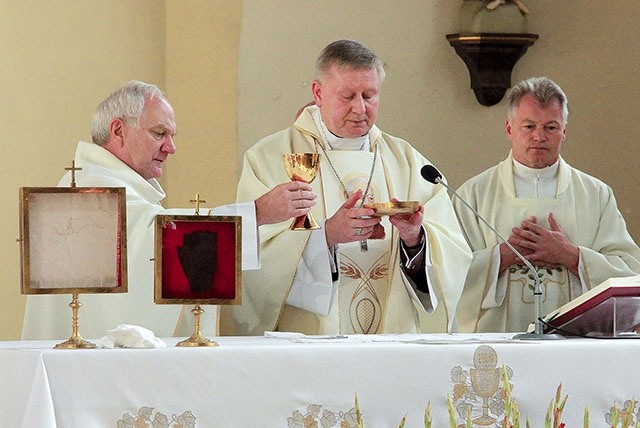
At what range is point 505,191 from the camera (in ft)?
21.5

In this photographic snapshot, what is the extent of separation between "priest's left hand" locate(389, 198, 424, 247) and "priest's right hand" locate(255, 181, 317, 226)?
1.41ft

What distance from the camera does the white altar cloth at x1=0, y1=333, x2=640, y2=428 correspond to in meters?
3.99

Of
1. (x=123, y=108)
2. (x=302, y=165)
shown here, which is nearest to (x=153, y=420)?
(x=302, y=165)

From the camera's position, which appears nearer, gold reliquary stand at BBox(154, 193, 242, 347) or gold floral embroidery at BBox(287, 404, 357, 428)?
gold floral embroidery at BBox(287, 404, 357, 428)

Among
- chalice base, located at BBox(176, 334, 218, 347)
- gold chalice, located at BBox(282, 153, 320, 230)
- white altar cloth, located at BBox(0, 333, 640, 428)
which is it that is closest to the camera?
white altar cloth, located at BBox(0, 333, 640, 428)

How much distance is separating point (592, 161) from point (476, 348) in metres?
4.19

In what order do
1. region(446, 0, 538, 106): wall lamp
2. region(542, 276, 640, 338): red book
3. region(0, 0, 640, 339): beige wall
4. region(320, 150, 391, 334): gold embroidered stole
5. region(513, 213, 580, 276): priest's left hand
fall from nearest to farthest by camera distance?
region(542, 276, 640, 338): red book → region(320, 150, 391, 334): gold embroidered stole → region(513, 213, 580, 276): priest's left hand → region(0, 0, 640, 339): beige wall → region(446, 0, 538, 106): wall lamp

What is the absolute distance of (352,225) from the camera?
5273 millimetres

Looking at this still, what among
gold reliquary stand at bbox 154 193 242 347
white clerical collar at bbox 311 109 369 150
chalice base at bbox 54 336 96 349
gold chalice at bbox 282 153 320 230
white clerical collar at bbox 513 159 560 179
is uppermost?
white clerical collar at bbox 311 109 369 150

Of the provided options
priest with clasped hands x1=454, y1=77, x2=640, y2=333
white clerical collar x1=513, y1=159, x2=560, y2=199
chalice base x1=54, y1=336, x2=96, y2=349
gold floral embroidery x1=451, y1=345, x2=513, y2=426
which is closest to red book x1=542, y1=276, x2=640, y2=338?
gold floral embroidery x1=451, y1=345, x2=513, y2=426

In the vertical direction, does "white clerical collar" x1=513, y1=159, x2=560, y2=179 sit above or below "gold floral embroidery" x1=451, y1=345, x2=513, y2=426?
above

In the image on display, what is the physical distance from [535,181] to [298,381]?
2.69 m

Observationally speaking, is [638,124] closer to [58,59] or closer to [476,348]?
[58,59]

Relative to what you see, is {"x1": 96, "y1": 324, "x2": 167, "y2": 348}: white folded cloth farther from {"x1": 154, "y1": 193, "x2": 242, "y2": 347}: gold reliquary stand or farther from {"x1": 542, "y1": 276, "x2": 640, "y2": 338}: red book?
{"x1": 542, "y1": 276, "x2": 640, "y2": 338}: red book
